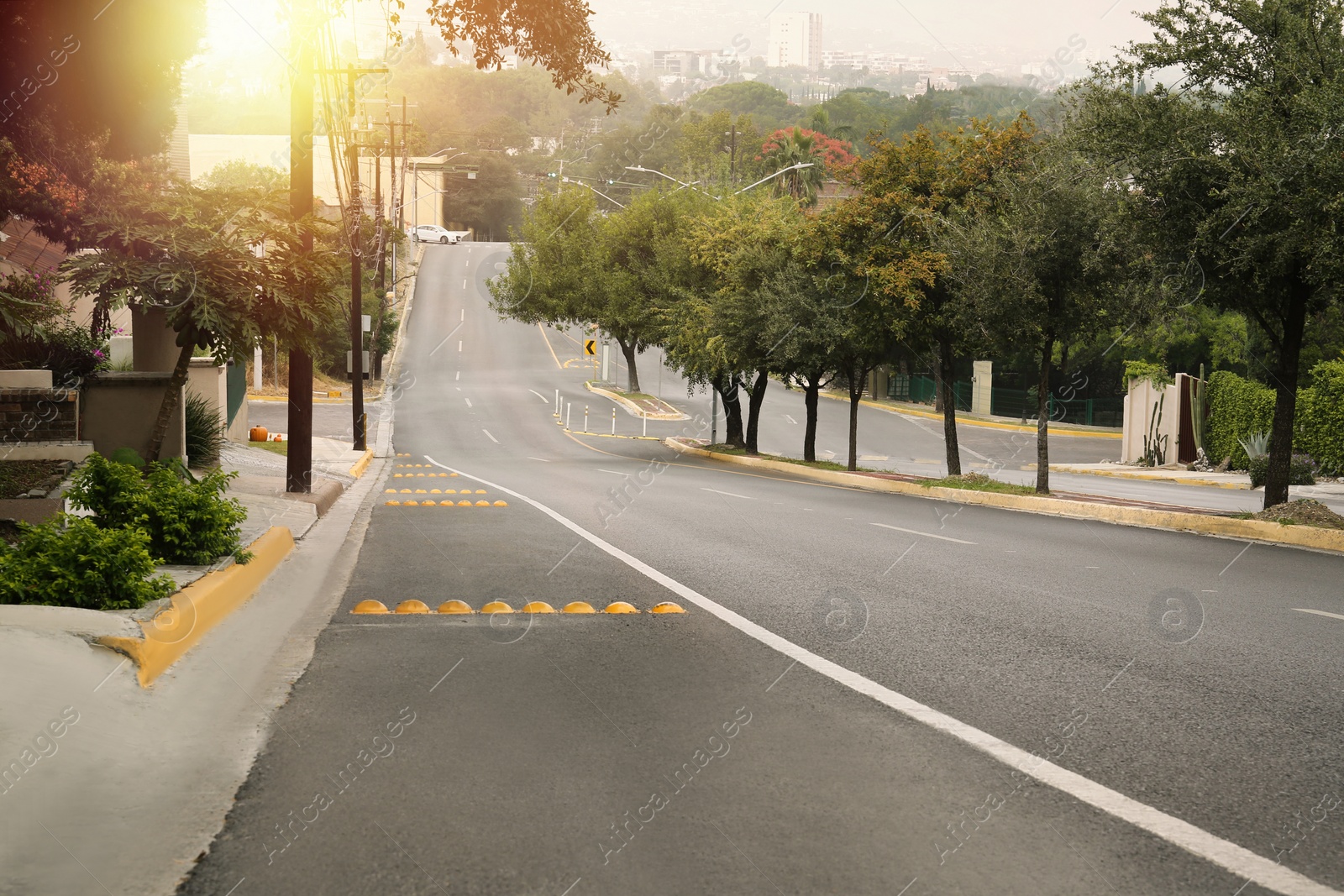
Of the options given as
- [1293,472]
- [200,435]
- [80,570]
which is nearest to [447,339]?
[1293,472]

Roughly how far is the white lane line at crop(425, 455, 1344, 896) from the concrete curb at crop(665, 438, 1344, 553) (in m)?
10.3

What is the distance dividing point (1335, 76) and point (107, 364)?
1838 cm

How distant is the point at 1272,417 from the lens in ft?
115

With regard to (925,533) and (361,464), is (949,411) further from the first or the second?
(925,533)

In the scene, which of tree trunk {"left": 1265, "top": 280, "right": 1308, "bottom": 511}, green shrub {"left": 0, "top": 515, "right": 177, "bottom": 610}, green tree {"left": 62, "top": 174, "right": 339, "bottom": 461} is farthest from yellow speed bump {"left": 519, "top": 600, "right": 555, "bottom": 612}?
tree trunk {"left": 1265, "top": 280, "right": 1308, "bottom": 511}

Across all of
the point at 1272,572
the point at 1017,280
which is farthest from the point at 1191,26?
the point at 1272,572

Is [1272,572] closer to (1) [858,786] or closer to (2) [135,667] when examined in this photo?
(1) [858,786]

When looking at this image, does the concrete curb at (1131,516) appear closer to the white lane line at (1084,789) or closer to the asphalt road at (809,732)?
the asphalt road at (809,732)

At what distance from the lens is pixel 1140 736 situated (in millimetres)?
5988

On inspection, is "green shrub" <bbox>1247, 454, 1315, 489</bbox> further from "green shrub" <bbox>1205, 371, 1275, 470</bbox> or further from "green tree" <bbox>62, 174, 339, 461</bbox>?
"green tree" <bbox>62, 174, 339, 461</bbox>

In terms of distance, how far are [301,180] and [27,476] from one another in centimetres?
651

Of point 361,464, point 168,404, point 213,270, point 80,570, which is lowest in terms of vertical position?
point 361,464

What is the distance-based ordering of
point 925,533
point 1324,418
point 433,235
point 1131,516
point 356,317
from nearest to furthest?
point 925,533 → point 1131,516 → point 1324,418 → point 356,317 → point 433,235

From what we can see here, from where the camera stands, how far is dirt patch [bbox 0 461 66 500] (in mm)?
12695
